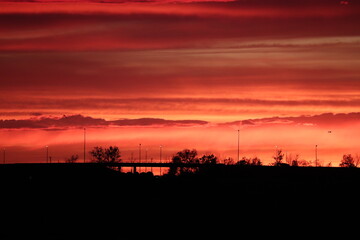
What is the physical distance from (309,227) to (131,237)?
26.3m

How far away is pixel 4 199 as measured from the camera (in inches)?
6093

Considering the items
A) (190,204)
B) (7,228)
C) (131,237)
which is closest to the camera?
(131,237)

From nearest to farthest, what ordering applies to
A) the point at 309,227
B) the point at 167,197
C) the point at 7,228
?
the point at 7,228 → the point at 309,227 → the point at 167,197

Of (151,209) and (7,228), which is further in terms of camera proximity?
(151,209)

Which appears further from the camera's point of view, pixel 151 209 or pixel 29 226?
pixel 151 209

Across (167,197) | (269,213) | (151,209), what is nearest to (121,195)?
(167,197)

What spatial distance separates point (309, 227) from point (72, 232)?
29.8 meters

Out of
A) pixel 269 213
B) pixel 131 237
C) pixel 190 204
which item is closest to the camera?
pixel 131 237

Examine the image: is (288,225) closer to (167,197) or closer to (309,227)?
(309,227)

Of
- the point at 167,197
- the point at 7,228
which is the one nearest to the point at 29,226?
the point at 7,228

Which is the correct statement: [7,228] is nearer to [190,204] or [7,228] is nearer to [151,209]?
[151,209]

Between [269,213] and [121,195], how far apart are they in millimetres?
49094

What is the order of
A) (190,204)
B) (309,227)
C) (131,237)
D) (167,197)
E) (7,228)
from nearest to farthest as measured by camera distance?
(131,237) < (7,228) < (309,227) < (190,204) < (167,197)

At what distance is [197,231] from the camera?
99.5 meters
